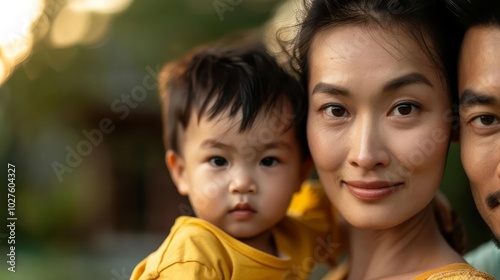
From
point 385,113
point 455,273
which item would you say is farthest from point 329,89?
point 455,273

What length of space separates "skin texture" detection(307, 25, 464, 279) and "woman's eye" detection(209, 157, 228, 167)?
28 centimetres

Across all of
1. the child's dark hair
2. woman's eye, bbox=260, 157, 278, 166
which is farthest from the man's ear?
woman's eye, bbox=260, 157, 278, 166

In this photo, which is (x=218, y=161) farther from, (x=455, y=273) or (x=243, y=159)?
(x=455, y=273)

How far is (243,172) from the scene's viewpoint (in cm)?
205

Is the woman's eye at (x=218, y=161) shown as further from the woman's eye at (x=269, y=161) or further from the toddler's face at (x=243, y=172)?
the woman's eye at (x=269, y=161)

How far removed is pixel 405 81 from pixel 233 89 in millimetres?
542

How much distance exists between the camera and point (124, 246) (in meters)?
8.06

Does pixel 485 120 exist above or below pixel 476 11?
below

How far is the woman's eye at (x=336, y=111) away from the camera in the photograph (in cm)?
189

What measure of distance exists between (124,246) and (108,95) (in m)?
1.77

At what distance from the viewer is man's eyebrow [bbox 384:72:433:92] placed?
71.1 inches

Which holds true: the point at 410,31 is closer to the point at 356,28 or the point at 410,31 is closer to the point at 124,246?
the point at 356,28

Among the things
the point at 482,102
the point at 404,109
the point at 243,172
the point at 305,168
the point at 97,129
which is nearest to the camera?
the point at 482,102

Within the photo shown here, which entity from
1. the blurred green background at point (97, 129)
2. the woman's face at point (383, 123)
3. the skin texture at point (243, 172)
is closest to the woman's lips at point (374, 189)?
the woman's face at point (383, 123)
